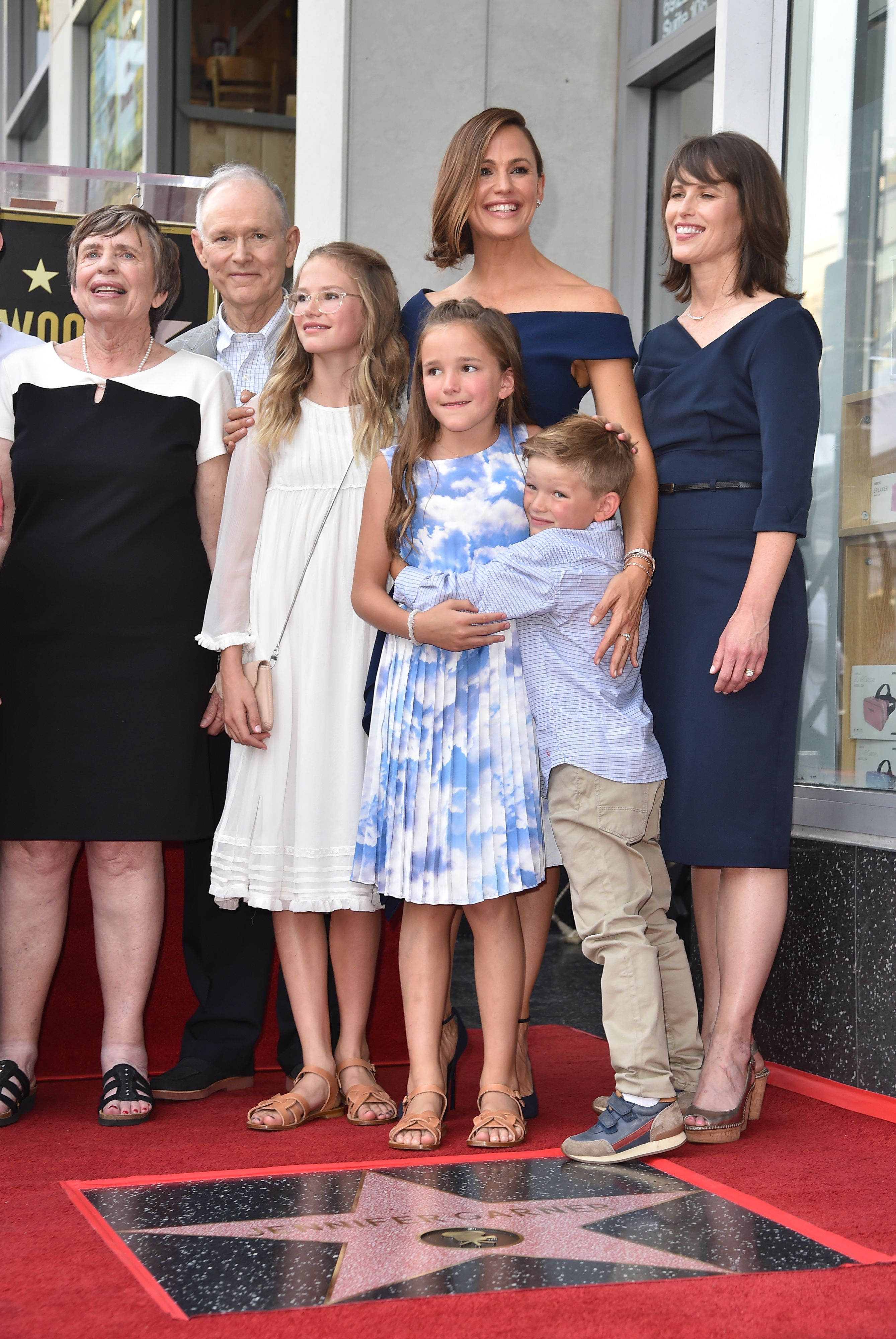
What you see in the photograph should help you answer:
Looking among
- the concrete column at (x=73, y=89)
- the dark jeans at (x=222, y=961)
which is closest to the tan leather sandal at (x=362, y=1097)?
the dark jeans at (x=222, y=961)

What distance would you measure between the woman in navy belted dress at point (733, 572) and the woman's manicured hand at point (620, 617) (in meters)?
0.16

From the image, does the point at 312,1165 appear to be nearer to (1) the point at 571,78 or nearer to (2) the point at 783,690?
(2) the point at 783,690

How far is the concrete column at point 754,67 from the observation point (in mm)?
3555

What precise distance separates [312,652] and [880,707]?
1281mm

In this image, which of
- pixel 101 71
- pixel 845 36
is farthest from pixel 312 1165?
pixel 101 71

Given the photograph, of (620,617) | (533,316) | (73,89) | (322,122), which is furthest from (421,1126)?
(73,89)

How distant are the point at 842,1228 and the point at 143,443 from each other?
1787mm

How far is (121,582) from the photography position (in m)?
2.65

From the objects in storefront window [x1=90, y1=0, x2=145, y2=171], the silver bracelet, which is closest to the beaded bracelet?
the silver bracelet

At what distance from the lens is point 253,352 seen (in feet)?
9.94

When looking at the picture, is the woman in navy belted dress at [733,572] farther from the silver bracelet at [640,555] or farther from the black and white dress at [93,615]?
the black and white dress at [93,615]

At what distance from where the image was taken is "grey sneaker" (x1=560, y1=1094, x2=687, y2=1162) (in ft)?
7.34

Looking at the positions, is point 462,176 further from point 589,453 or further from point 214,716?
point 214,716

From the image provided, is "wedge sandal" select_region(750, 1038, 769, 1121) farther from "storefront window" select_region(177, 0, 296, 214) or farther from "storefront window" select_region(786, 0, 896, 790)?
"storefront window" select_region(177, 0, 296, 214)
